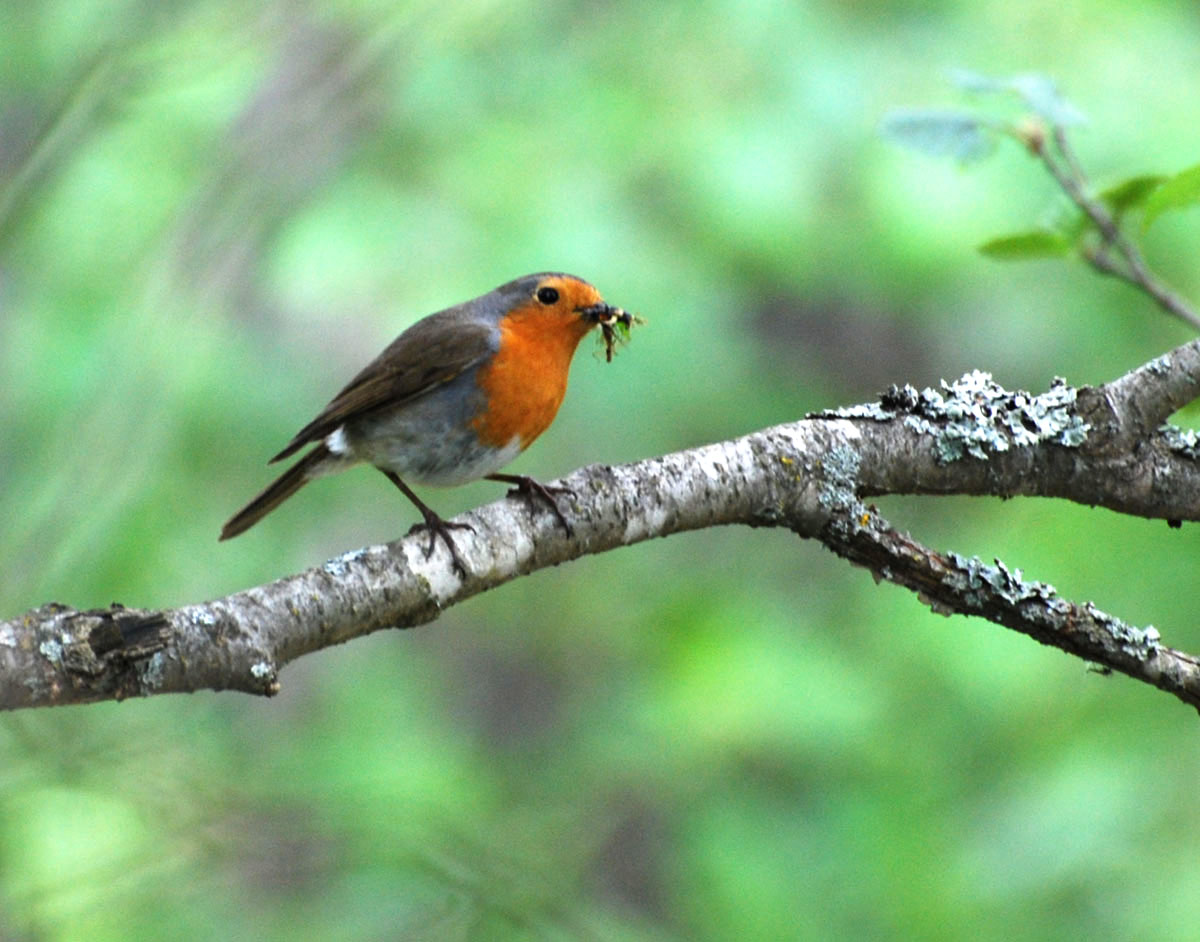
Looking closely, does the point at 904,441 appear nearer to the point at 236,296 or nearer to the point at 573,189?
the point at 573,189

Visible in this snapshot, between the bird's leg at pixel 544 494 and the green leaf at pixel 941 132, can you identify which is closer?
the bird's leg at pixel 544 494

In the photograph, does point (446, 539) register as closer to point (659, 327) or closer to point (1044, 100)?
point (1044, 100)

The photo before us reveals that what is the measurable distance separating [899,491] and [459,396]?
165 centimetres

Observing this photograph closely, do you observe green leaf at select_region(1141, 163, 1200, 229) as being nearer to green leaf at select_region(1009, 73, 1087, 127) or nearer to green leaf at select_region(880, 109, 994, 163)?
green leaf at select_region(1009, 73, 1087, 127)

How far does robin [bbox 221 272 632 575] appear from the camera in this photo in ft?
12.9

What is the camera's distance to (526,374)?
157 inches

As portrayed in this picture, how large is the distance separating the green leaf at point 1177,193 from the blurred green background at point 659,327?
6.24ft

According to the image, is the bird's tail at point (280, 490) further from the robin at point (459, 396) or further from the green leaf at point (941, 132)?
the green leaf at point (941, 132)

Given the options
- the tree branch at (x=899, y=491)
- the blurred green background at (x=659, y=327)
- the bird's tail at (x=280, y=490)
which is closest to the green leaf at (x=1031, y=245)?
the tree branch at (x=899, y=491)

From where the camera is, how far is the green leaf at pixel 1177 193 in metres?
2.57

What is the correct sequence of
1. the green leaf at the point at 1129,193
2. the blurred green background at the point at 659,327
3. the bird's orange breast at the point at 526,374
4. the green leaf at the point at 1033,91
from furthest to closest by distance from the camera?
the blurred green background at the point at 659,327
the bird's orange breast at the point at 526,374
the green leaf at the point at 1033,91
the green leaf at the point at 1129,193

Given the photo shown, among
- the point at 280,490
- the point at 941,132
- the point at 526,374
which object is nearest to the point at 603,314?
the point at 526,374

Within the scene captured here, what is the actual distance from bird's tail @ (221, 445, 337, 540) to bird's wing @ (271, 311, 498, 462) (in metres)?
0.10

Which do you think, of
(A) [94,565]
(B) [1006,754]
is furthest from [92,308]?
(B) [1006,754]
